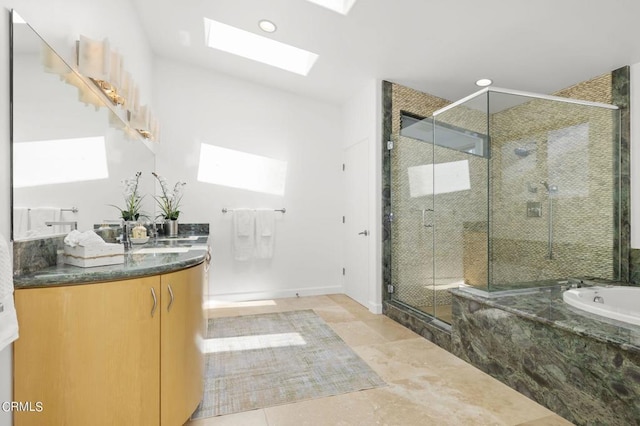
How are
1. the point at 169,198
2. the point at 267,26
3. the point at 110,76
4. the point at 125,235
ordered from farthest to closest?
1. the point at 169,198
2. the point at 267,26
3. the point at 125,235
4. the point at 110,76

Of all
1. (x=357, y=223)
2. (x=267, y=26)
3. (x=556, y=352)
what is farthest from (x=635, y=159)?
(x=267, y=26)

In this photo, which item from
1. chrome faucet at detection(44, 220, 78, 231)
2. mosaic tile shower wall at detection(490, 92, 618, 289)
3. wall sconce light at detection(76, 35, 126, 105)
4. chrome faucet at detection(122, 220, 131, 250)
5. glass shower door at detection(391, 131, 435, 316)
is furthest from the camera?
glass shower door at detection(391, 131, 435, 316)

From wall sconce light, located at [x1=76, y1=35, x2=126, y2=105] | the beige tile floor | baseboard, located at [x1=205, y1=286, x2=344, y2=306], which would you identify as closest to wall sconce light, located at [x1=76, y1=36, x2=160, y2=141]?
Result: wall sconce light, located at [x1=76, y1=35, x2=126, y2=105]

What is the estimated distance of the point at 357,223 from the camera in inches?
158

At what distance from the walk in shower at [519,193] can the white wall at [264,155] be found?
5.00 ft

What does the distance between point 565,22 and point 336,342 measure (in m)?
2.92

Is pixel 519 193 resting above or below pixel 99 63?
below

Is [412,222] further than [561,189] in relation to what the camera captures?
Yes

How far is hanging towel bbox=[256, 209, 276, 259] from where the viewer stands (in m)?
4.06

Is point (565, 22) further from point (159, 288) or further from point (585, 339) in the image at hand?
point (159, 288)

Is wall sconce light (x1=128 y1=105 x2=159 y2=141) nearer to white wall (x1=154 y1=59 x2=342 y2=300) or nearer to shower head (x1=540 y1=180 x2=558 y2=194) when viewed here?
white wall (x1=154 y1=59 x2=342 y2=300)

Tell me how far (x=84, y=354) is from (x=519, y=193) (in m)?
3.04

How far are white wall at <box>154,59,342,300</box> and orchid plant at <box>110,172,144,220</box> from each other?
105cm

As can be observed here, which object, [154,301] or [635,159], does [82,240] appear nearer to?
[154,301]
